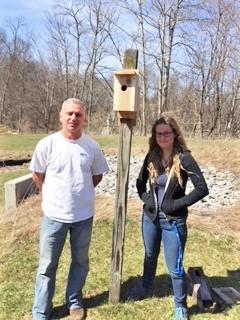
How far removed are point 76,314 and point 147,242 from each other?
Answer: 84 cm

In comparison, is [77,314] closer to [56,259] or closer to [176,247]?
[56,259]

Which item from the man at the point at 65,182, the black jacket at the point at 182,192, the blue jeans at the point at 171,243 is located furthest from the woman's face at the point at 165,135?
the blue jeans at the point at 171,243

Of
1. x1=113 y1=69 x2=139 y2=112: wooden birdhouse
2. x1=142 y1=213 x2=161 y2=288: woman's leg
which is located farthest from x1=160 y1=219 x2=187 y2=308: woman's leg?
x1=113 y1=69 x2=139 y2=112: wooden birdhouse

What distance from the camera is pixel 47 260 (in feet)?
11.2

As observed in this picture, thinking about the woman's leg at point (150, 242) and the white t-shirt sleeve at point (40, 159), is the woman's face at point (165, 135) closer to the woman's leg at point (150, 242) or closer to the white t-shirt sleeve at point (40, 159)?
the woman's leg at point (150, 242)

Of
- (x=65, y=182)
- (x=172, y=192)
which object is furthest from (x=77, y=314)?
(x=172, y=192)

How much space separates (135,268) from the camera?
4.84 meters

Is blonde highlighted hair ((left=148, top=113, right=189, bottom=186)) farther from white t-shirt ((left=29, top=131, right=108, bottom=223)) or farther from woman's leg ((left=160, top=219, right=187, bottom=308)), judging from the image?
white t-shirt ((left=29, top=131, right=108, bottom=223))

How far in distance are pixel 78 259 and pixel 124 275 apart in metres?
1.22

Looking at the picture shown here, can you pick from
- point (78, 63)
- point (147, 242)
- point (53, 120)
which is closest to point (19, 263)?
point (147, 242)

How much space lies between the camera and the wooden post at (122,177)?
3.66 metres

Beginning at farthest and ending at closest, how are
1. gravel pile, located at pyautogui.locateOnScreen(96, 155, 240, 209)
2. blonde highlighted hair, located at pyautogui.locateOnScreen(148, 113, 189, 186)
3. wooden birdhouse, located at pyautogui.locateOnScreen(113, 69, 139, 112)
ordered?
gravel pile, located at pyautogui.locateOnScreen(96, 155, 240, 209) → wooden birdhouse, located at pyautogui.locateOnScreen(113, 69, 139, 112) → blonde highlighted hair, located at pyautogui.locateOnScreen(148, 113, 189, 186)

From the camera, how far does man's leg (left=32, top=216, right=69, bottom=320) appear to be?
336cm

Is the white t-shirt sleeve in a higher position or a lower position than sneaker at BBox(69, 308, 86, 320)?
higher
